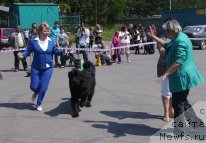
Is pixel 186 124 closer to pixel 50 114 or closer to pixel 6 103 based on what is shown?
pixel 50 114

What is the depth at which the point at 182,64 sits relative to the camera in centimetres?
647

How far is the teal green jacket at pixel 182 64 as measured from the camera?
6410 millimetres

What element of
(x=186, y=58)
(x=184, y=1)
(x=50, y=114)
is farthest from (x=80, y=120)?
(x=184, y=1)

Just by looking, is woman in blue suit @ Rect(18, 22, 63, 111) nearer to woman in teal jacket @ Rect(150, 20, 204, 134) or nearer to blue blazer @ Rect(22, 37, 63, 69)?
blue blazer @ Rect(22, 37, 63, 69)

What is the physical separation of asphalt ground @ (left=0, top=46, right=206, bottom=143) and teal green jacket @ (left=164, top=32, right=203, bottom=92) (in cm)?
A: 100

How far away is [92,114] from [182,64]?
2.83m

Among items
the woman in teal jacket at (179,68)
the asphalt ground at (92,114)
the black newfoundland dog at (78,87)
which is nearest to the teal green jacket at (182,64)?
the woman in teal jacket at (179,68)

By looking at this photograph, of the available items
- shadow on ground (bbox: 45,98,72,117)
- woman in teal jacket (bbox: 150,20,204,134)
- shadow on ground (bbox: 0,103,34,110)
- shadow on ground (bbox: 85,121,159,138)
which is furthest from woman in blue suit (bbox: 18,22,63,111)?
woman in teal jacket (bbox: 150,20,204,134)

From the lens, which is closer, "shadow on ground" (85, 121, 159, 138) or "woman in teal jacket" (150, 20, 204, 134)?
"woman in teal jacket" (150, 20, 204, 134)

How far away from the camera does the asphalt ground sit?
23.3 ft

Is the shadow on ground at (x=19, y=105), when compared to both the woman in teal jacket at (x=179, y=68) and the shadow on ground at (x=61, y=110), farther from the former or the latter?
the woman in teal jacket at (x=179, y=68)

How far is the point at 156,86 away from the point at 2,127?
5.55 metres

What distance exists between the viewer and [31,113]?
893cm

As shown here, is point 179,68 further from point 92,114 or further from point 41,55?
point 41,55
